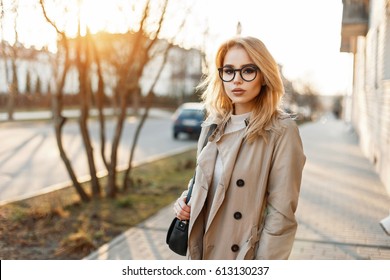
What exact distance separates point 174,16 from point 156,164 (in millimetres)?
4317

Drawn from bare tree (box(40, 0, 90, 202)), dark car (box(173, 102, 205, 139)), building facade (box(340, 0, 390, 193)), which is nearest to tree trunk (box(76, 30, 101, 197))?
bare tree (box(40, 0, 90, 202))

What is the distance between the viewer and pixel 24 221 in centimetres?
550

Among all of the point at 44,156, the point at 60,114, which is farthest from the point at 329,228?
the point at 44,156

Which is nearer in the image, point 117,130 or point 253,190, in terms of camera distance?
point 253,190

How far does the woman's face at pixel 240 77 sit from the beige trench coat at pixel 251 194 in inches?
6.7

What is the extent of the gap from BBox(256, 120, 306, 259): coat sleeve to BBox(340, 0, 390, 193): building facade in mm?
3631

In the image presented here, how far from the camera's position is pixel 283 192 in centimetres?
212

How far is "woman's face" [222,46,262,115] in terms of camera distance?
2246mm

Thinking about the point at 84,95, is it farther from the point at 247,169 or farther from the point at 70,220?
the point at 247,169

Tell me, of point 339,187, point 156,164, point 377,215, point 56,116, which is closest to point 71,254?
point 56,116

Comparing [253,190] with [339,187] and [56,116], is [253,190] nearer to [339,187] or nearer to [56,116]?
[56,116]

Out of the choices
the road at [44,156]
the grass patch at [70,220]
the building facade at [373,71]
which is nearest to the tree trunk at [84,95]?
the grass patch at [70,220]

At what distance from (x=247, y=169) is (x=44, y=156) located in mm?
10256

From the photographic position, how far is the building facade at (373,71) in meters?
6.71
